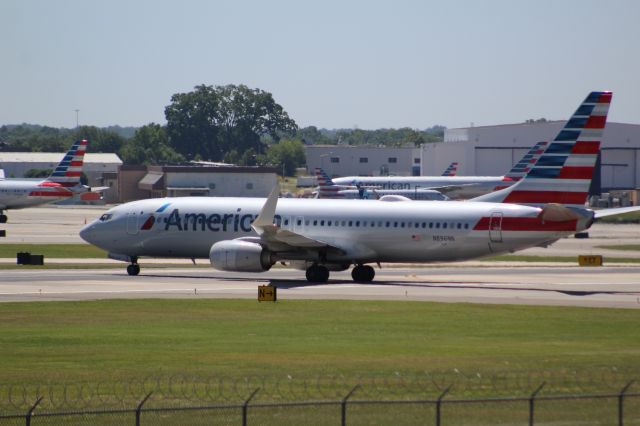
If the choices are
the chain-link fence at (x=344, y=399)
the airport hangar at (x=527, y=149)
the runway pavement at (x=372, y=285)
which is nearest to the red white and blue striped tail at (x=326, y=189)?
the airport hangar at (x=527, y=149)

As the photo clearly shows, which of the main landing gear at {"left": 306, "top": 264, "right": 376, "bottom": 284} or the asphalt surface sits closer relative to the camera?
the asphalt surface

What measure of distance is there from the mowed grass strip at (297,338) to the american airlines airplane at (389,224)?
8287 millimetres

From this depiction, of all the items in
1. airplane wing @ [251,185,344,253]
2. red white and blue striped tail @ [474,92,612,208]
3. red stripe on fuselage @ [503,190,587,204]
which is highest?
red white and blue striped tail @ [474,92,612,208]

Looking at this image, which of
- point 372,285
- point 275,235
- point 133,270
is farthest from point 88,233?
point 372,285

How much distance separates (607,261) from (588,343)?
1597 inches

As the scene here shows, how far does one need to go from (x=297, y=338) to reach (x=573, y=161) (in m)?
22.4

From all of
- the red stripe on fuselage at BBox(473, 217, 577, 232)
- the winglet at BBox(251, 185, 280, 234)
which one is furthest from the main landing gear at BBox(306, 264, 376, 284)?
the red stripe on fuselage at BBox(473, 217, 577, 232)

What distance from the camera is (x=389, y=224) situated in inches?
2115

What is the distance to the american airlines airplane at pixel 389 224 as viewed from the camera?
5134 cm

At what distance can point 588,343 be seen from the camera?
109ft

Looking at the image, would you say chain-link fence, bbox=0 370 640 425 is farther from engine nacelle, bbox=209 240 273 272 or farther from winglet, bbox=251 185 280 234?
engine nacelle, bbox=209 240 273 272

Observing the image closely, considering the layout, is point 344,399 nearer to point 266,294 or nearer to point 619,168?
point 266,294

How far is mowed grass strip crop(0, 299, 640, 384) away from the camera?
28.2m

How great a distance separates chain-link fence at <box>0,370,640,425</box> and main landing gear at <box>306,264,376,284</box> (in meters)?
27.0
